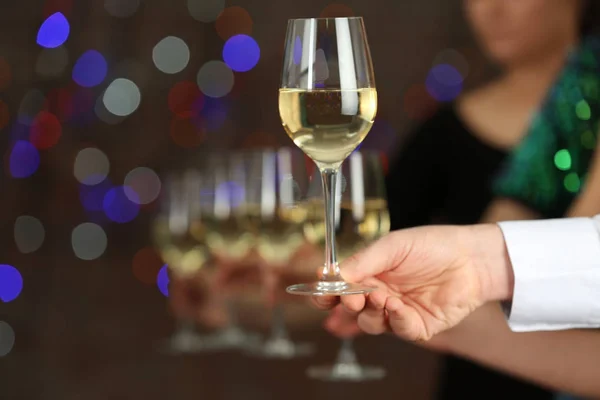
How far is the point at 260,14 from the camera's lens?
5367 mm

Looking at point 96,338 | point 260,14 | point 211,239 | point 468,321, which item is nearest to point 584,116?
point 468,321

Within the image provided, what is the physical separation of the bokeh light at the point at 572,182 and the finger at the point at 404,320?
870mm

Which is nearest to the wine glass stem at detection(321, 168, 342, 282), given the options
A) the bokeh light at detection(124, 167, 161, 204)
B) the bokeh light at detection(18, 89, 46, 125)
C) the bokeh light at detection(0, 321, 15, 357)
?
the bokeh light at detection(0, 321, 15, 357)

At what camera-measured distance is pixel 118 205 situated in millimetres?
5555

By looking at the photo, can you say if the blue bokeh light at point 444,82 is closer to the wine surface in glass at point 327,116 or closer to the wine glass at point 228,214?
the wine glass at point 228,214

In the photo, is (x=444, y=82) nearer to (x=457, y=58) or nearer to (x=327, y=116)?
(x=457, y=58)

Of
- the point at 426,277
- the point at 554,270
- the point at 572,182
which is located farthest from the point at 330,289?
the point at 572,182

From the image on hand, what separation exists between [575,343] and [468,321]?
170 millimetres

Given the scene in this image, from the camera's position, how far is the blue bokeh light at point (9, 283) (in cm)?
496

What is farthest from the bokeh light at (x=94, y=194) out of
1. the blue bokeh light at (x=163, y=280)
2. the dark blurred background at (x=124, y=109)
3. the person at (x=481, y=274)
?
the person at (x=481, y=274)

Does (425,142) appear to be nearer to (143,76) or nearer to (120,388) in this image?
(120,388)

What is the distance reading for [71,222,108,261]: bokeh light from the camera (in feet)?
18.0

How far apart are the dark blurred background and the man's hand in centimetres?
358

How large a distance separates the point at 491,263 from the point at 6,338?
3672 mm
